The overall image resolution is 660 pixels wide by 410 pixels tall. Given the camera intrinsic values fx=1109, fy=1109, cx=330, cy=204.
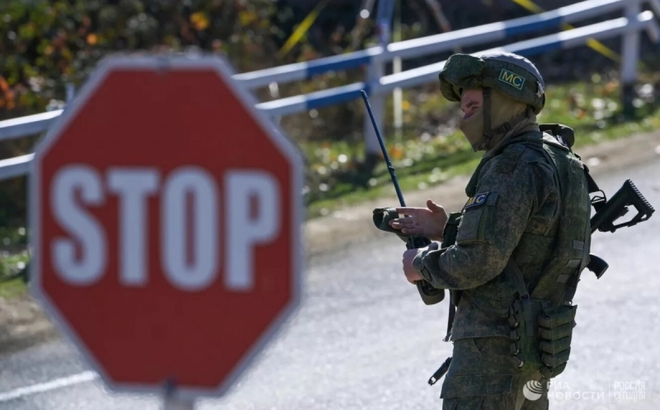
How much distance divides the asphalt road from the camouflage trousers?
1624 mm

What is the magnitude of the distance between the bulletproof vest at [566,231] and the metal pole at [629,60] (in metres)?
8.25

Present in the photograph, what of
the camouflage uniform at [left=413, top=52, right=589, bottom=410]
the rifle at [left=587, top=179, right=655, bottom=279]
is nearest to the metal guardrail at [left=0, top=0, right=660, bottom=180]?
the rifle at [left=587, top=179, right=655, bottom=279]

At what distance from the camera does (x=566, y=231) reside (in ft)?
12.2

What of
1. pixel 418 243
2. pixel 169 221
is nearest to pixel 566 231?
pixel 418 243

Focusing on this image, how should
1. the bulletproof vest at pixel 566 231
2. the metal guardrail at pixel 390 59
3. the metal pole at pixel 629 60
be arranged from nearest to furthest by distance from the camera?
the bulletproof vest at pixel 566 231 → the metal guardrail at pixel 390 59 → the metal pole at pixel 629 60

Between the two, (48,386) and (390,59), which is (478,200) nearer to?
(48,386)

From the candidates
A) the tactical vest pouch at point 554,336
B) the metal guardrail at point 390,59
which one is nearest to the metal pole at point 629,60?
the metal guardrail at point 390,59

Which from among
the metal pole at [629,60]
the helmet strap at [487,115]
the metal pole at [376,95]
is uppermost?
the helmet strap at [487,115]

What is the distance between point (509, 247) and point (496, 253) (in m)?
0.05

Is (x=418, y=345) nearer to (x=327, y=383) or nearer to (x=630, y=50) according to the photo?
(x=327, y=383)

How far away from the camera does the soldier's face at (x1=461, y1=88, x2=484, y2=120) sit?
378 cm

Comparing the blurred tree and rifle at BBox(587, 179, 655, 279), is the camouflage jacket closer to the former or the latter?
rifle at BBox(587, 179, 655, 279)

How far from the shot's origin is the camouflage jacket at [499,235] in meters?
3.62

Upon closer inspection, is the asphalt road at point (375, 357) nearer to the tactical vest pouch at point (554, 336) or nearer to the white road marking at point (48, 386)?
the white road marking at point (48, 386)
